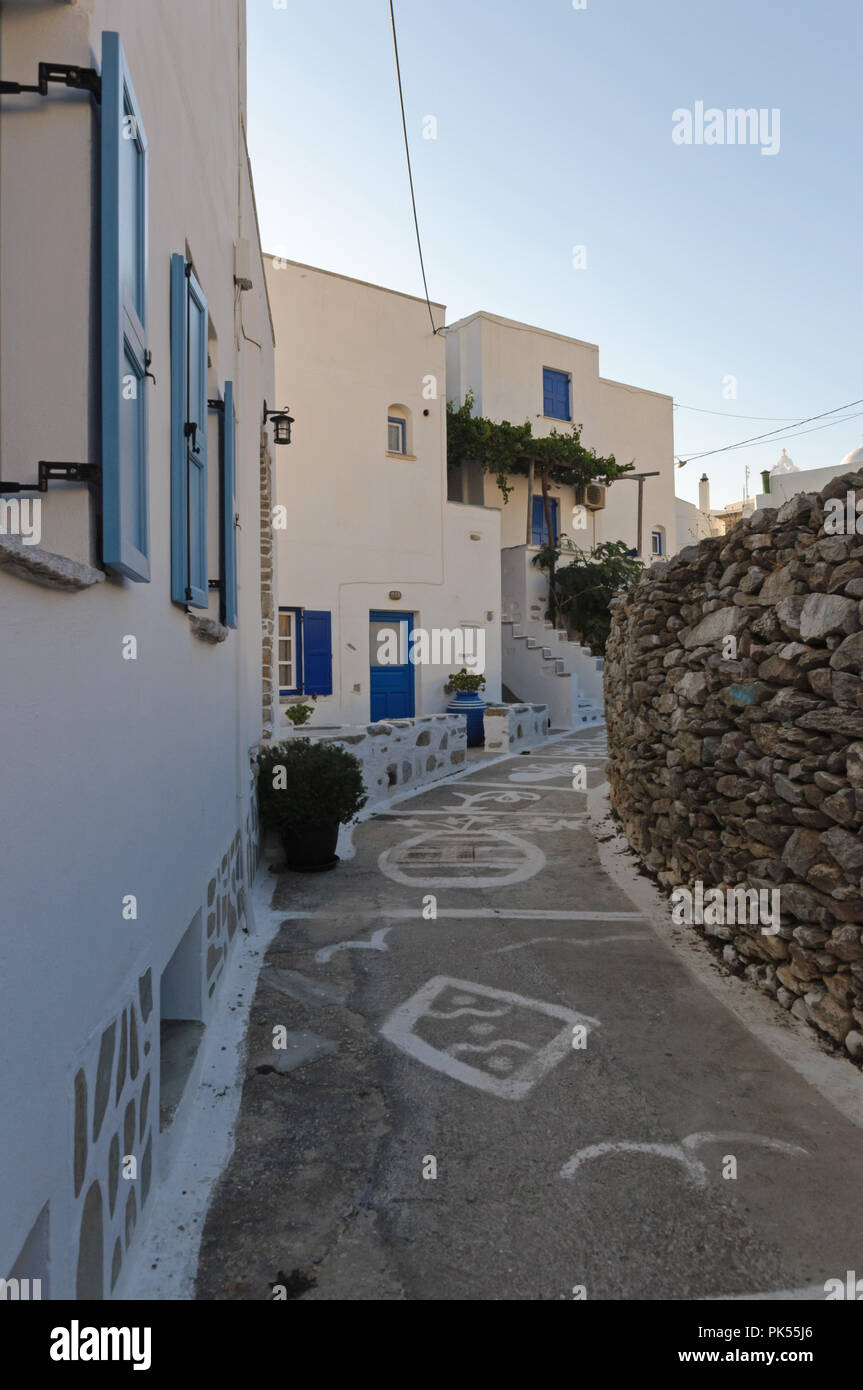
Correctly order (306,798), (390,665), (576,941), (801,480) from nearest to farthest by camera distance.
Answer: (576,941) → (306,798) → (801,480) → (390,665)

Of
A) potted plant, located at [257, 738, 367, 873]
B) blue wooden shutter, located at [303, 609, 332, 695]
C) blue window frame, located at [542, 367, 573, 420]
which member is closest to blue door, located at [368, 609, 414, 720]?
blue wooden shutter, located at [303, 609, 332, 695]

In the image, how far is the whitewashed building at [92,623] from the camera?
1447 mm

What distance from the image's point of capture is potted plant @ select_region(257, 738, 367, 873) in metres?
6.28

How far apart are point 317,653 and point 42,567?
40.0 feet

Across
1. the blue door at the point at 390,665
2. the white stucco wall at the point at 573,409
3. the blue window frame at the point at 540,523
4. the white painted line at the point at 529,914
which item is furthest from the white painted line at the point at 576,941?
the blue window frame at the point at 540,523

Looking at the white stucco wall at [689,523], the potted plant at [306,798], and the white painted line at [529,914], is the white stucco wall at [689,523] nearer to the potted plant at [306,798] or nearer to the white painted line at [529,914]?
the potted plant at [306,798]

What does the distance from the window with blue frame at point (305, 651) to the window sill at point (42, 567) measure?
11.6 m

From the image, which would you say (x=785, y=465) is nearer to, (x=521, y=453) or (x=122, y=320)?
(x=521, y=453)

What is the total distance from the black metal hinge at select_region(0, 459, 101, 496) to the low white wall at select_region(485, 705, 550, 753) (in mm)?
12387

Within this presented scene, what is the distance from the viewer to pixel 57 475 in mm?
1705

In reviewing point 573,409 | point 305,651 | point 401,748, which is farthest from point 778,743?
point 573,409

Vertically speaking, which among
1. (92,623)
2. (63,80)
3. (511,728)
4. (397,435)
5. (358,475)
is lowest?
(511,728)

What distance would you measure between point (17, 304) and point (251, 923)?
12.9 ft
